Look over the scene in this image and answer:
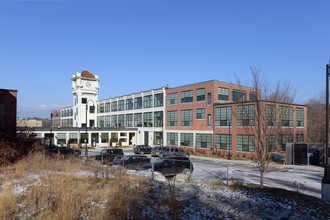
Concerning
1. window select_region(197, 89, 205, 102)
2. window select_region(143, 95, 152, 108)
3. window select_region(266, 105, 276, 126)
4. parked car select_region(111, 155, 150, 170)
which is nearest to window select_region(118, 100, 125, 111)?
window select_region(143, 95, 152, 108)

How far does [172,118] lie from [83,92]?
104ft

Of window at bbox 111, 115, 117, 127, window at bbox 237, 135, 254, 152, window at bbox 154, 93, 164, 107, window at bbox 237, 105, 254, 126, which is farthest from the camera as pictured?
window at bbox 111, 115, 117, 127

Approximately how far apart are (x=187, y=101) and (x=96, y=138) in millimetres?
23485

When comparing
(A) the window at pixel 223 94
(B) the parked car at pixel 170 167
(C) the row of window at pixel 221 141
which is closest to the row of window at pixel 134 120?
(C) the row of window at pixel 221 141

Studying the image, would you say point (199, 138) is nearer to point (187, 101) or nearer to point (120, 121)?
point (187, 101)

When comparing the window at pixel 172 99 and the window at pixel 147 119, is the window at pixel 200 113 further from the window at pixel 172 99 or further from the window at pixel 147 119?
the window at pixel 147 119

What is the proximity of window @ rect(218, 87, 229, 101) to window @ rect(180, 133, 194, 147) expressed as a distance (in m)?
8.97

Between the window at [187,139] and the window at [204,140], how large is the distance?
158 centimetres

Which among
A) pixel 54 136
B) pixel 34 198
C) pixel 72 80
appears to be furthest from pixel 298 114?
pixel 72 80

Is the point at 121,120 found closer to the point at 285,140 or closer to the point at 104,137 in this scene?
the point at 104,137

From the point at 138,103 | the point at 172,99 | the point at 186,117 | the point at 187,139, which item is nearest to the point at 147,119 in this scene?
the point at 138,103

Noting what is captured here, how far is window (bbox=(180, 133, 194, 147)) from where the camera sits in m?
45.5

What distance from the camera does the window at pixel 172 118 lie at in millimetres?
49856

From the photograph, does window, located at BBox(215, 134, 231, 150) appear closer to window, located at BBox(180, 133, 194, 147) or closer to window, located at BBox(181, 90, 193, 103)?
window, located at BBox(180, 133, 194, 147)
